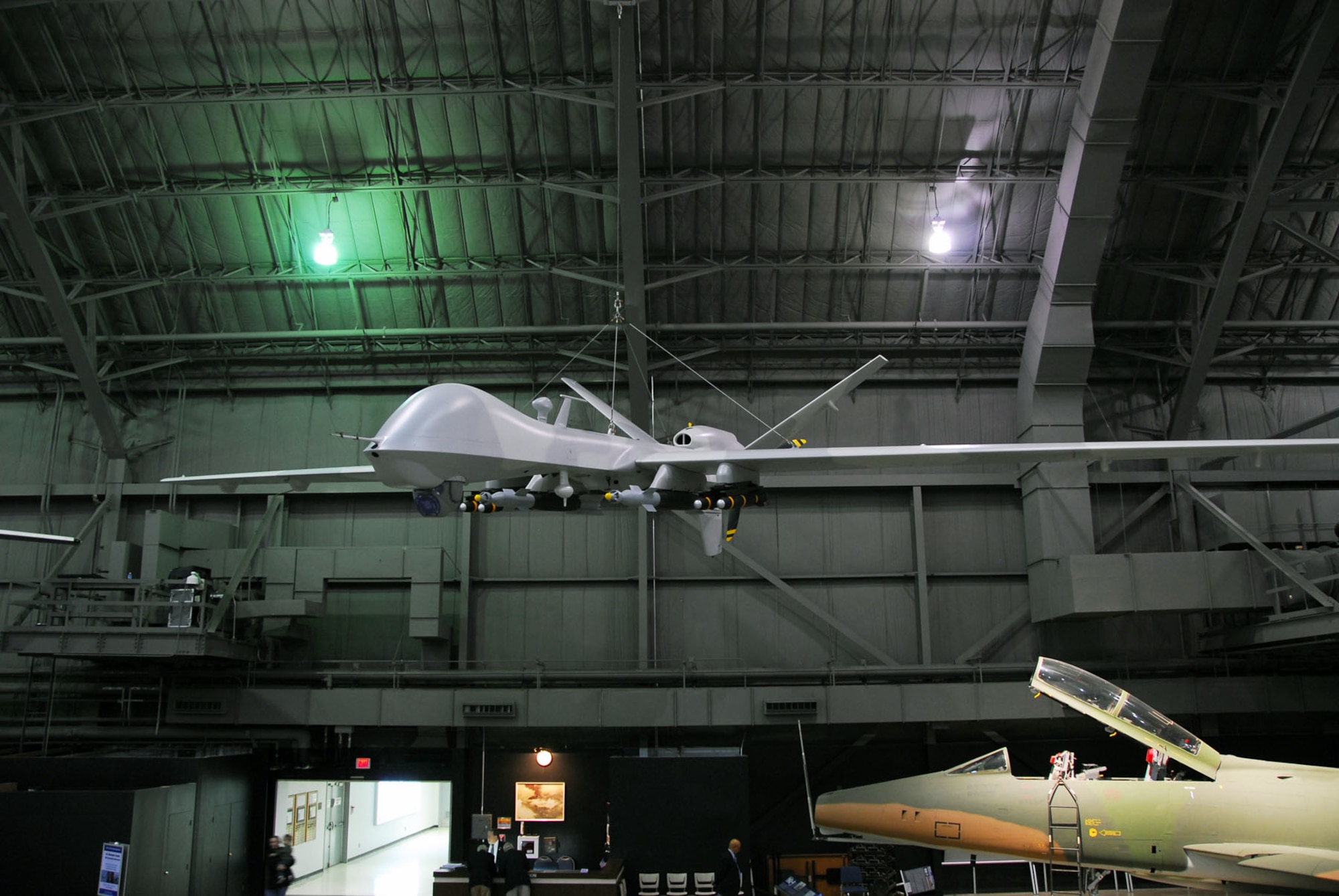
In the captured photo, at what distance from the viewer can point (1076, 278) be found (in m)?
20.0

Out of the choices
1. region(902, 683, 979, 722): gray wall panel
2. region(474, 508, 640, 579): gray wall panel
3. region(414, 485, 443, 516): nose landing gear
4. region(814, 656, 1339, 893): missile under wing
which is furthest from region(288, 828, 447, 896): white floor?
region(414, 485, 443, 516): nose landing gear

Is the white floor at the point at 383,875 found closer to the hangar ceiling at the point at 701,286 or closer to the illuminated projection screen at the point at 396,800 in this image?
the illuminated projection screen at the point at 396,800

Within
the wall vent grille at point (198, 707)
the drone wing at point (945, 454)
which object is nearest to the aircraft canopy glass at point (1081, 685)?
the drone wing at point (945, 454)

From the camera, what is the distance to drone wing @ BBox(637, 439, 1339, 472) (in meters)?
12.0

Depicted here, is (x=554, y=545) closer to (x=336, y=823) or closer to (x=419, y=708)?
(x=419, y=708)

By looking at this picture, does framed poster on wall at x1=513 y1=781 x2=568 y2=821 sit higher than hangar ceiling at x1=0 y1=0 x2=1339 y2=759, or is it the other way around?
hangar ceiling at x1=0 y1=0 x2=1339 y2=759

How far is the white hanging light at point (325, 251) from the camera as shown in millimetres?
19141

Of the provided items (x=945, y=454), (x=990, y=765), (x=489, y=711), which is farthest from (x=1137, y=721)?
(x=489, y=711)

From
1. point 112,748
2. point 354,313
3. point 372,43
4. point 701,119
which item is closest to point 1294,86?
point 701,119

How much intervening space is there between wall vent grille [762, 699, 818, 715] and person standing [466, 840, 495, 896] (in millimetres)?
6232

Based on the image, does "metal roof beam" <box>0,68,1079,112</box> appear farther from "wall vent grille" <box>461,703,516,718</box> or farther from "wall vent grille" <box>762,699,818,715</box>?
"wall vent grille" <box>762,699,818,715</box>

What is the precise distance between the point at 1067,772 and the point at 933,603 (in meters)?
9.77

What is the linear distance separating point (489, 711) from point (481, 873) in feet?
13.2

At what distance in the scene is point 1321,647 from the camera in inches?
760
